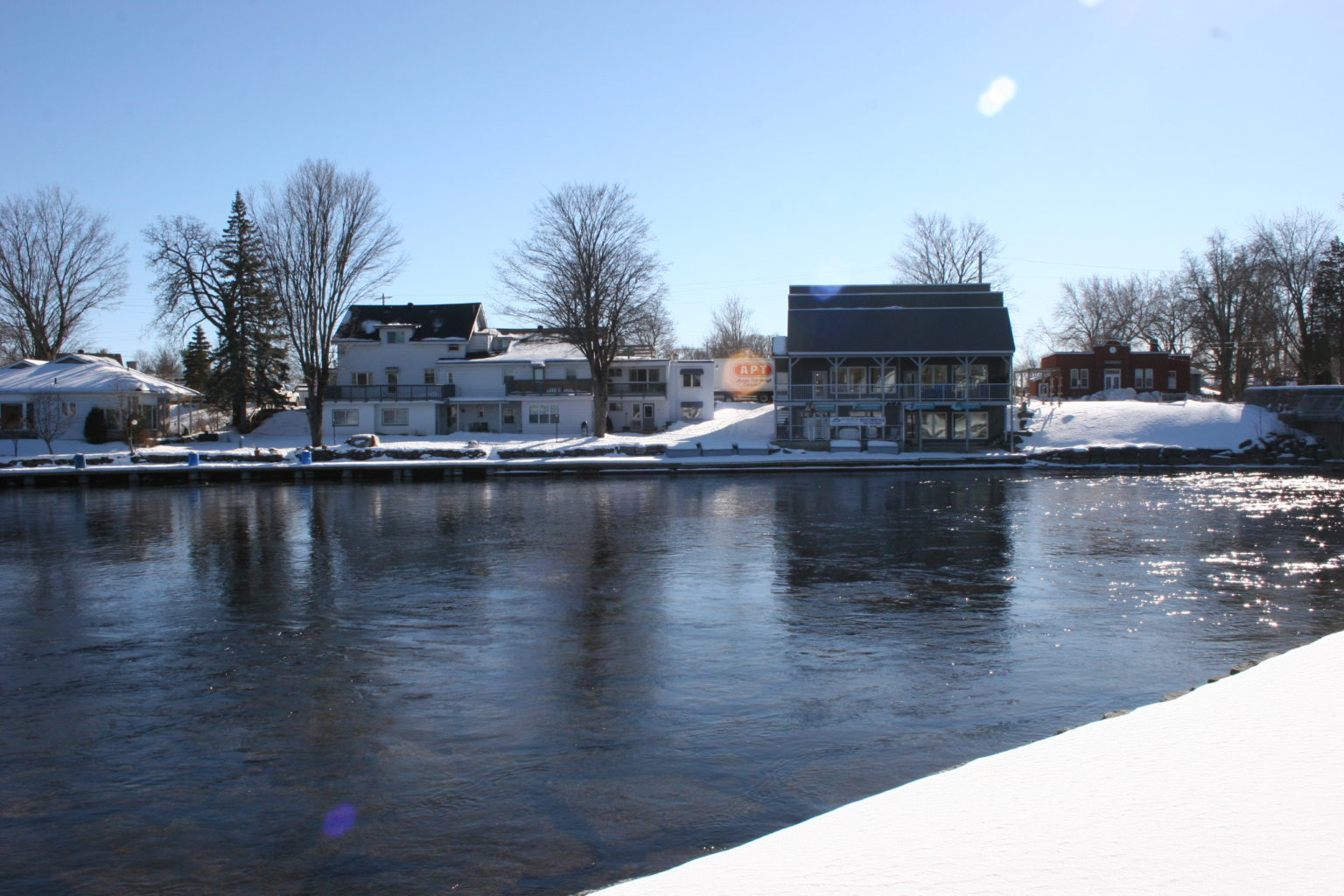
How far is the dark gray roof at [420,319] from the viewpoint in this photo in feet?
226

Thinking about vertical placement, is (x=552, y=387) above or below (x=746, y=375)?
below

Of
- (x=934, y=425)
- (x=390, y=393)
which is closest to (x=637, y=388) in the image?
(x=390, y=393)

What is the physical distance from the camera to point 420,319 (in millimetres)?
70375

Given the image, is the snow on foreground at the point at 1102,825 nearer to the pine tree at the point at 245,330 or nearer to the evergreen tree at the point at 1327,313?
the pine tree at the point at 245,330

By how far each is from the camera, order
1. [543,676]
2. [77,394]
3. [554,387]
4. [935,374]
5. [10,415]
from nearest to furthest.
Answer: [543,676]
[77,394]
[935,374]
[10,415]
[554,387]

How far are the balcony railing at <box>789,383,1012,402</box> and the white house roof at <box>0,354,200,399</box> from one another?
40.0 metres

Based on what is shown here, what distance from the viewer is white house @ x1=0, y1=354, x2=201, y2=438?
5759 cm

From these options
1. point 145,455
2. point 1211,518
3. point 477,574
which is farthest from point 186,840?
point 145,455

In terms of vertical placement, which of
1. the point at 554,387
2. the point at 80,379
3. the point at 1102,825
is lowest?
the point at 1102,825

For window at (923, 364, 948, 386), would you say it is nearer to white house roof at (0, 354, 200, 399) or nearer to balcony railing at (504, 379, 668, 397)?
balcony railing at (504, 379, 668, 397)

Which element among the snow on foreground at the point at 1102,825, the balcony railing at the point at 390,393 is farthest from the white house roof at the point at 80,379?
the snow on foreground at the point at 1102,825

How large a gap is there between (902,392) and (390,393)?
33.7m

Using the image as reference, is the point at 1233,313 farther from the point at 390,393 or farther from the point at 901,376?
the point at 390,393

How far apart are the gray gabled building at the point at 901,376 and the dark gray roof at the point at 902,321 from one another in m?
0.06
